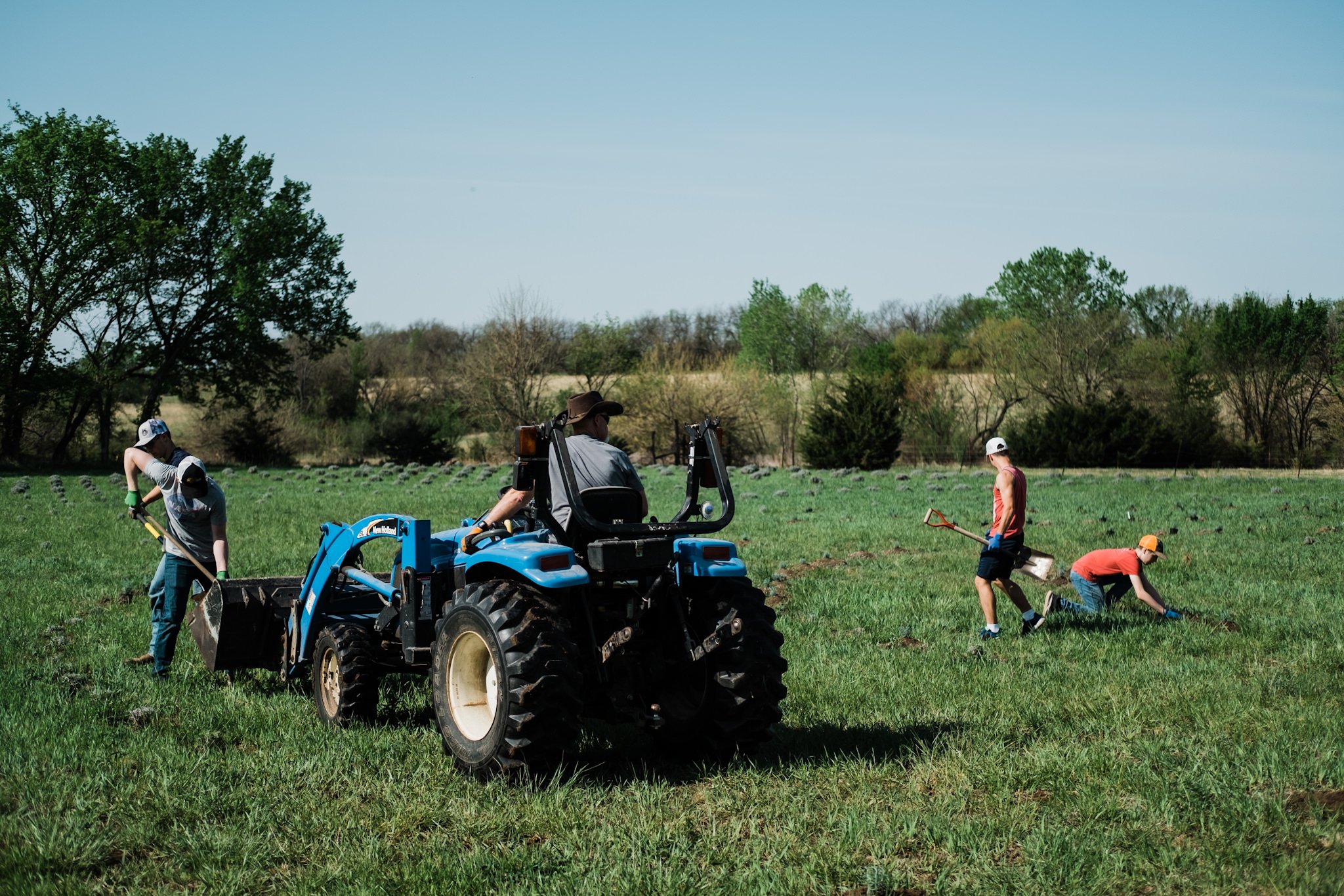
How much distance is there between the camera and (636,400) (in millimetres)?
46375

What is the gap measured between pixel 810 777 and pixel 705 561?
4.30 ft

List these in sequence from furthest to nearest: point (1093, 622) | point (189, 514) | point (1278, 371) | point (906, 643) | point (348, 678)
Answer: point (1278, 371), point (1093, 622), point (906, 643), point (189, 514), point (348, 678)

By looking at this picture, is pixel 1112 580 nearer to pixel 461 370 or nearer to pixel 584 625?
pixel 584 625

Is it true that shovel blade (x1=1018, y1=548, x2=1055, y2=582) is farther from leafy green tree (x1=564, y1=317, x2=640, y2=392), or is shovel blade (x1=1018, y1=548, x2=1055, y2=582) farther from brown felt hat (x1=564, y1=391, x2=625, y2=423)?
leafy green tree (x1=564, y1=317, x2=640, y2=392)

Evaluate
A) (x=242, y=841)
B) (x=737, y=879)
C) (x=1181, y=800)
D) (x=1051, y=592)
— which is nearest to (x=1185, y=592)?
(x=1051, y=592)

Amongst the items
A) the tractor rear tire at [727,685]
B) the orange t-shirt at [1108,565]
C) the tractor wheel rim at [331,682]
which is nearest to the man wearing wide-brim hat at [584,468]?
the tractor rear tire at [727,685]

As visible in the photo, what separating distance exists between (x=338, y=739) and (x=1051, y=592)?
23.2ft

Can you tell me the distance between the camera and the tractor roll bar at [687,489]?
6.05 m

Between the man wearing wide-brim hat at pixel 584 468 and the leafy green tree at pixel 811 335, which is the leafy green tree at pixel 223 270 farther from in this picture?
the man wearing wide-brim hat at pixel 584 468

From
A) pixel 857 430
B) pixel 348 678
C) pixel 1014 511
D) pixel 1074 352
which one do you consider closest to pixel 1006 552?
pixel 1014 511

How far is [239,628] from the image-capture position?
8281 mm

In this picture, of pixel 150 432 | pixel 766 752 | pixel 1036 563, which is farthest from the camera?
pixel 1036 563

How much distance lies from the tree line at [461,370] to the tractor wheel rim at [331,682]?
34.0 m

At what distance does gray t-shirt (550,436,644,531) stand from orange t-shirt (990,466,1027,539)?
534 cm
